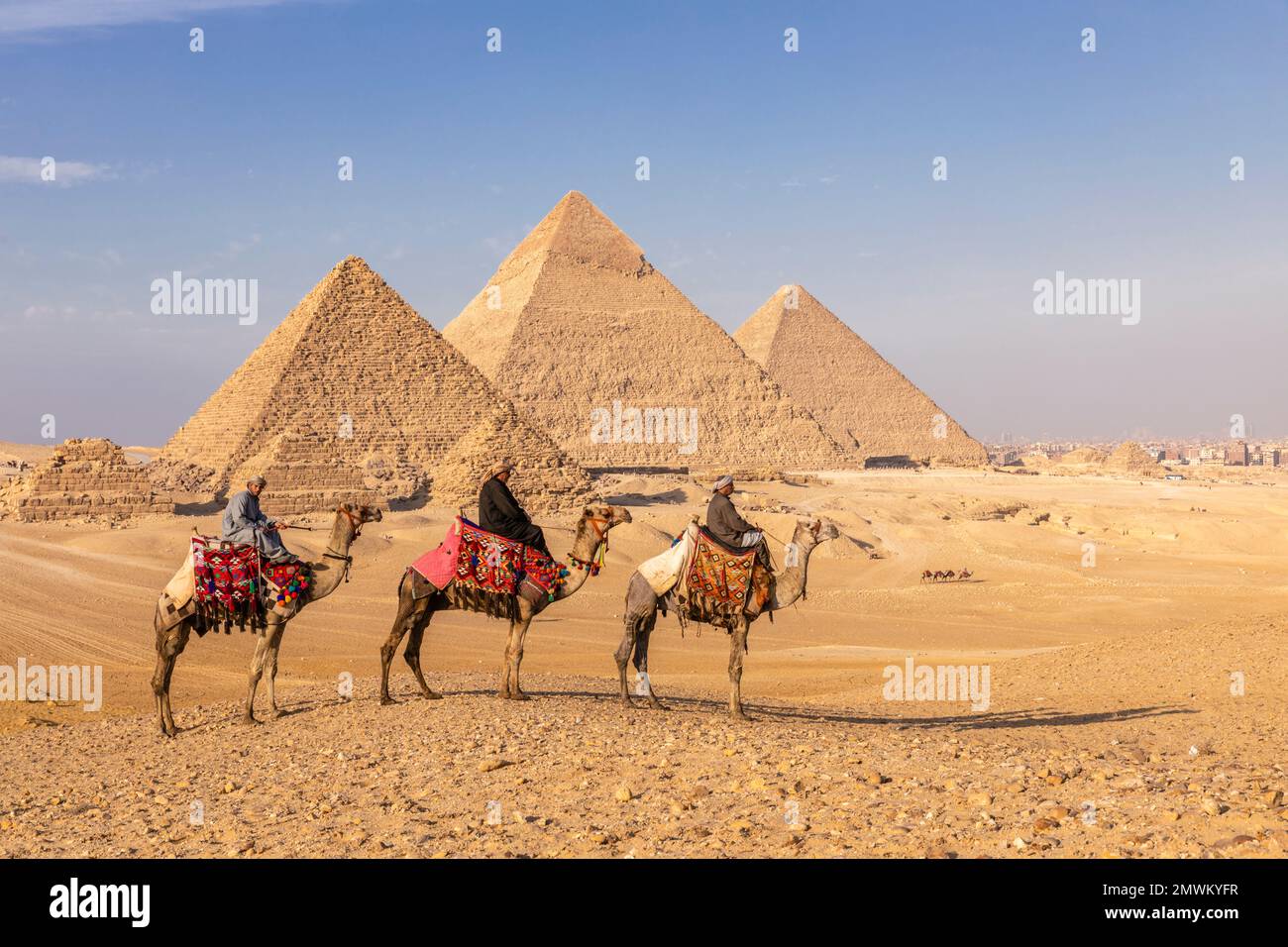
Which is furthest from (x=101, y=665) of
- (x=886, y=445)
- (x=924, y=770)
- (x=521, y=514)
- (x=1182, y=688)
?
(x=886, y=445)

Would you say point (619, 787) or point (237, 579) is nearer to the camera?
point (619, 787)

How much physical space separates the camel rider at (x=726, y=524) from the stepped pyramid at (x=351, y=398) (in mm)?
32903

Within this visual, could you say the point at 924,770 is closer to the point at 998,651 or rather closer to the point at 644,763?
the point at 644,763

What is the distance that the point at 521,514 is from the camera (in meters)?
8.32

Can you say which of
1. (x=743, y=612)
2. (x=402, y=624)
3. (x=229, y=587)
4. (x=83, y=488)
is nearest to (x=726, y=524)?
(x=743, y=612)

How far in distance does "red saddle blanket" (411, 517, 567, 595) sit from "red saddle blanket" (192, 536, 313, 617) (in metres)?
0.94

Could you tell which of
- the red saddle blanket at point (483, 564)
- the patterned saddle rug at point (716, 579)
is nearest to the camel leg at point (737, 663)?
the patterned saddle rug at point (716, 579)

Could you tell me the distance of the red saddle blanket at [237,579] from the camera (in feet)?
25.1

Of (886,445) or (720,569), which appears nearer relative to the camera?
(720,569)

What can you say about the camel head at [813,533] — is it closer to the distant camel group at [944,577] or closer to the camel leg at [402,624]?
the camel leg at [402,624]

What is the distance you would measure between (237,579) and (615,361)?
334ft

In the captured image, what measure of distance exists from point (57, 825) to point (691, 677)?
7257 millimetres

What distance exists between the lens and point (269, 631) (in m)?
7.93

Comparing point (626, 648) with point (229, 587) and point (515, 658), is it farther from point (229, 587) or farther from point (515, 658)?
point (229, 587)
